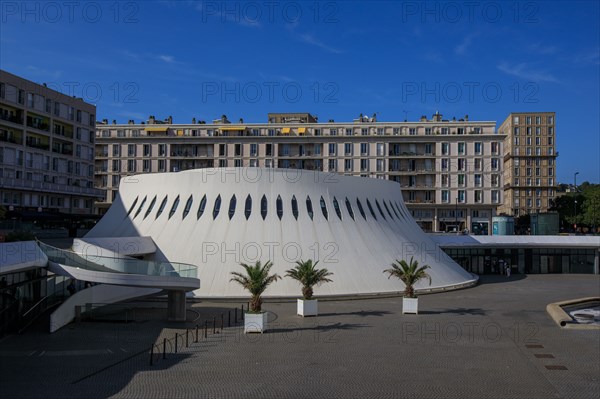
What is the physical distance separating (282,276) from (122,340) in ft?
44.8

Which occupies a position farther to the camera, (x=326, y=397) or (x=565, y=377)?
(x=565, y=377)

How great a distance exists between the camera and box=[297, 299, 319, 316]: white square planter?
2884 cm

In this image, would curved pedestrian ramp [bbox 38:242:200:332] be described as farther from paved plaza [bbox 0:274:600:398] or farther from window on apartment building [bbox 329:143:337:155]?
window on apartment building [bbox 329:143:337:155]

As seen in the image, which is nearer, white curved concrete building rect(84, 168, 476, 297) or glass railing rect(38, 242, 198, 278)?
glass railing rect(38, 242, 198, 278)

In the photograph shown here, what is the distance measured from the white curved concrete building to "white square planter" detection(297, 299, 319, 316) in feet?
16.8

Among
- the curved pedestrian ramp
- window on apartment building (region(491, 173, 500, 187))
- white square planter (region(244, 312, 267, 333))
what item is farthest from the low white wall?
window on apartment building (region(491, 173, 500, 187))

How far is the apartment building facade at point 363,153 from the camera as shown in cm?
8494

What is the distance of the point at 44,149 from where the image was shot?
212 ft

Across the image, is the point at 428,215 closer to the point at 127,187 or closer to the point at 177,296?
the point at 127,187

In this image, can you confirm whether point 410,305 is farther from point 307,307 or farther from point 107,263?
point 107,263

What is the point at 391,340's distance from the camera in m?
23.5

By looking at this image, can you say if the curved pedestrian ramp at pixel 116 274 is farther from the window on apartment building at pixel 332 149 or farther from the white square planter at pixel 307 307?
the window on apartment building at pixel 332 149

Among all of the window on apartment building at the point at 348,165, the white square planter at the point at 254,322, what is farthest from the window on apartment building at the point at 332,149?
the white square planter at the point at 254,322

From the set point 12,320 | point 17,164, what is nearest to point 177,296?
point 12,320
